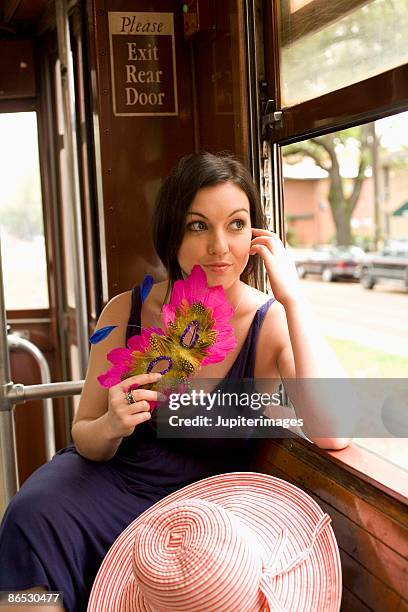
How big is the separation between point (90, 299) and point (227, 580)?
223 cm

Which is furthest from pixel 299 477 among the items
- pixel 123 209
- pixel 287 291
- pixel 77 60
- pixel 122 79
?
pixel 77 60

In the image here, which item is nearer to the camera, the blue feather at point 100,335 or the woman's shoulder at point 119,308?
the blue feather at point 100,335

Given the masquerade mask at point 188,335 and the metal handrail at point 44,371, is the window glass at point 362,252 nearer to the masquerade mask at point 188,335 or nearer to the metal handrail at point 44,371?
the masquerade mask at point 188,335

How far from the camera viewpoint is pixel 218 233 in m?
1.66

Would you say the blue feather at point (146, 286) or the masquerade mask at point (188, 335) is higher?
the blue feather at point (146, 286)

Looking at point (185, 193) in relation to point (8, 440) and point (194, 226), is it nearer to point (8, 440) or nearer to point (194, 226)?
point (194, 226)

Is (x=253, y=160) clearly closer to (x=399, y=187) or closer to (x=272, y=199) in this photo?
(x=272, y=199)

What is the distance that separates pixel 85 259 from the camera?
137 inches

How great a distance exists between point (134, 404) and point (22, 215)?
2.40 m

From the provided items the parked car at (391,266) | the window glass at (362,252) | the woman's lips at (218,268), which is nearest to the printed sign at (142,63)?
the window glass at (362,252)

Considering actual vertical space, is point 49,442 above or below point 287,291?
below

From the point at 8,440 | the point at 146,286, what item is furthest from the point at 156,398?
the point at 8,440

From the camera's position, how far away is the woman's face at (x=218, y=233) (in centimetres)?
166

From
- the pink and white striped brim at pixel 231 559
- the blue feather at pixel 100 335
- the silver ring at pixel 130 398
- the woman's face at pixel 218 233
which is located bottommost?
the pink and white striped brim at pixel 231 559
